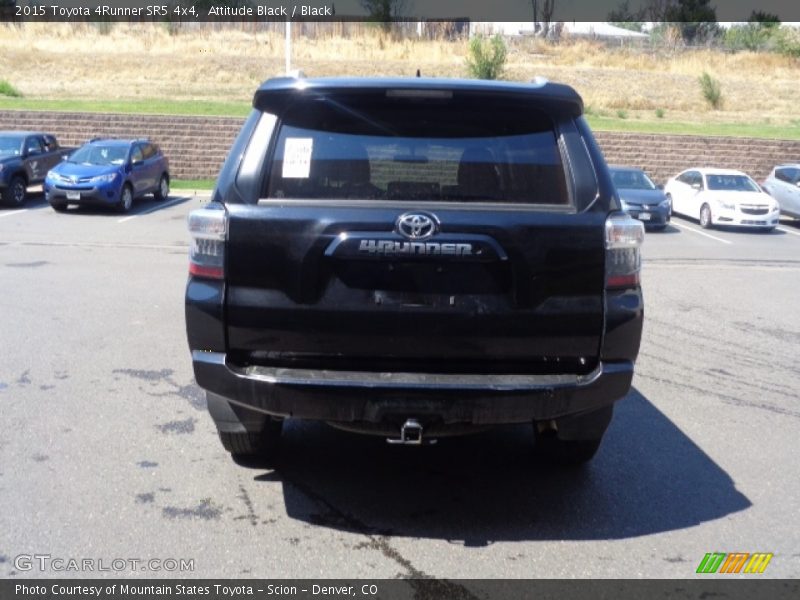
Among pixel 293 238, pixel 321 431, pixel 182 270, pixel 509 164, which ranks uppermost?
pixel 509 164

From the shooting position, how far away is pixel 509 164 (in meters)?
4.21

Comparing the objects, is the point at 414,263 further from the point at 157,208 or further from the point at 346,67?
the point at 346,67

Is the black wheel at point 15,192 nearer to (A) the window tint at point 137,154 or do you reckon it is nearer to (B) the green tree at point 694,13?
(A) the window tint at point 137,154

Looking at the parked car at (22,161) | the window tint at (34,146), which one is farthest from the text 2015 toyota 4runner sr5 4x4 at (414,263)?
the window tint at (34,146)

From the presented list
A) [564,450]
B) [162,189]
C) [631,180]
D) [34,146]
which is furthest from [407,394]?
[34,146]


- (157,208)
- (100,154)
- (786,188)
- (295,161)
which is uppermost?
(295,161)

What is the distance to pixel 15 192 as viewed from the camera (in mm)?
20344

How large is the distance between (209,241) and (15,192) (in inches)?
714

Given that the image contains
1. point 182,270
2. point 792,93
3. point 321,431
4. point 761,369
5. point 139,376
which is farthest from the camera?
point 792,93

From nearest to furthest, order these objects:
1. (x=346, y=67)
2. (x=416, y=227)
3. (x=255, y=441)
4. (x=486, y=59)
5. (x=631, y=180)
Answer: (x=416, y=227) → (x=255, y=441) → (x=631, y=180) → (x=486, y=59) → (x=346, y=67)
